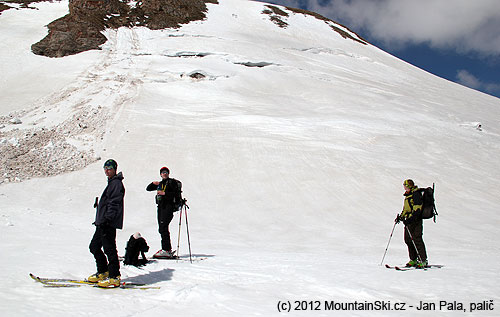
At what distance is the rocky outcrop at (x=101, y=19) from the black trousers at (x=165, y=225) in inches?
997

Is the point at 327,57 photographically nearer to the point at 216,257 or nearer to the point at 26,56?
the point at 26,56

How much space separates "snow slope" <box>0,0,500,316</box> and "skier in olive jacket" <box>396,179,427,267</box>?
1.24 ft

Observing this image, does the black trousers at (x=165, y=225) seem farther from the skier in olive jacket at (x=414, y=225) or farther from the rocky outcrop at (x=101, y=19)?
the rocky outcrop at (x=101, y=19)

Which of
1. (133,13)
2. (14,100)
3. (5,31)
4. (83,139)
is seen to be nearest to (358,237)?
(83,139)

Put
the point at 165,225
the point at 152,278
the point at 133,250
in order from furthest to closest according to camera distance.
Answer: the point at 165,225 → the point at 133,250 → the point at 152,278

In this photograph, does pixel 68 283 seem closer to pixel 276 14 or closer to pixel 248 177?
pixel 248 177

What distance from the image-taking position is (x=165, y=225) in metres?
6.57

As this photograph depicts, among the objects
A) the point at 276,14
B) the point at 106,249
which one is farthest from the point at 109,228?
the point at 276,14

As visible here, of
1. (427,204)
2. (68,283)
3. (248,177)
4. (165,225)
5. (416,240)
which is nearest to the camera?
(68,283)

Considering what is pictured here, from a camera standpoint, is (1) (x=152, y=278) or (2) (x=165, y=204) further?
(2) (x=165, y=204)

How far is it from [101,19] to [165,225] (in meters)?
35.4

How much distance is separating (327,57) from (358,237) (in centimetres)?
2997

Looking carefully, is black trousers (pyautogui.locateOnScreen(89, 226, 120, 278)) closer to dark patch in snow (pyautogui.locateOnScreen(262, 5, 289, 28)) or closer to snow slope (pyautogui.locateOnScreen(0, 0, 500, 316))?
snow slope (pyautogui.locateOnScreen(0, 0, 500, 316))

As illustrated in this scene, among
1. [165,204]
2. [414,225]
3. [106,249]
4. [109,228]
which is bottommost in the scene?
[106,249]
